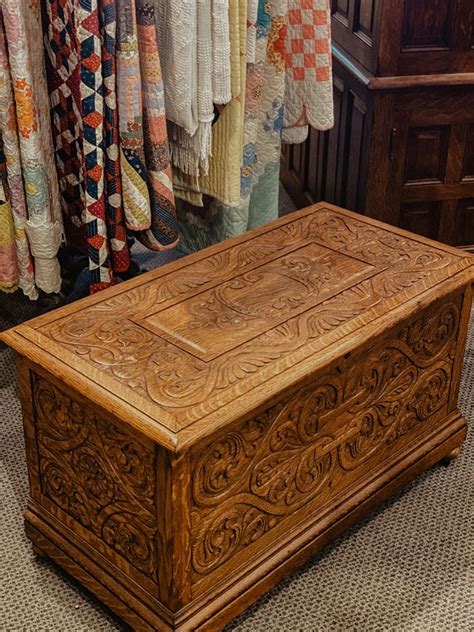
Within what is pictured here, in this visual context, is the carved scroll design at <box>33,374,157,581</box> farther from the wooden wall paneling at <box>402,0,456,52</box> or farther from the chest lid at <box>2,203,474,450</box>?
the wooden wall paneling at <box>402,0,456,52</box>

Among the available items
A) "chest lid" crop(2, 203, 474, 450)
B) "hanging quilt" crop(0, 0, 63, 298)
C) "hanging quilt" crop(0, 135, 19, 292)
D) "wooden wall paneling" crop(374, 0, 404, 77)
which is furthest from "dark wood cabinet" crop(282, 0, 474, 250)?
"hanging quilt" crop(0, 135, 19, 292)

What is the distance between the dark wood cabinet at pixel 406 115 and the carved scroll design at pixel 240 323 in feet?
2.13

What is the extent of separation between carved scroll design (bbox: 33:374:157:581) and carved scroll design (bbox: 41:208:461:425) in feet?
0.34

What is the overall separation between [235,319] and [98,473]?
390mm

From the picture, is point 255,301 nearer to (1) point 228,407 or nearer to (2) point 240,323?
(2) point 240,323

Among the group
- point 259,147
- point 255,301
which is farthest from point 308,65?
→ point 255,301

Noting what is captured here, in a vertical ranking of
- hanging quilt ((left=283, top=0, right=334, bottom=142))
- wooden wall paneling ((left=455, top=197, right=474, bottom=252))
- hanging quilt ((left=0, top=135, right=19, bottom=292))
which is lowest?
wooden wall paneling ((left=455, top=197, right=474, bottom=252))

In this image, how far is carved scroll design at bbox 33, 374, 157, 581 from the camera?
1621mm

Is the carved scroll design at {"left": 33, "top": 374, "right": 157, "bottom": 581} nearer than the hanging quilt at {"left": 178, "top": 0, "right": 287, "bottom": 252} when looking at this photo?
Yes

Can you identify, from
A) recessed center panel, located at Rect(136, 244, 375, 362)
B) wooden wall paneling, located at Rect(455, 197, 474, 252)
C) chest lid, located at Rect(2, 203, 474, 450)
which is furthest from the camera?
wooden wall paneling, located at Rect(455, 197, 474, 252)

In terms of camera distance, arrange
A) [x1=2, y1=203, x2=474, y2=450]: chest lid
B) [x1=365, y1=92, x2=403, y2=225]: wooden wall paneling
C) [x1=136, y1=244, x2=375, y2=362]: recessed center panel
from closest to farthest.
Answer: [x1=2, y1=203, x2=474, y2=450]: chest lid < [x1=136, y1=244, x2=375, y2=362]: recessed center panel < [x1=365, y1=92, x2=403, y2=225]: wooden wall paneling

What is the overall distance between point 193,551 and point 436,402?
781 millimetres

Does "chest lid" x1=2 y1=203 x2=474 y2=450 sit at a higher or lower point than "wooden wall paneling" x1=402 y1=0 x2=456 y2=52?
lower

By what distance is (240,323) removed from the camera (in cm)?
180
